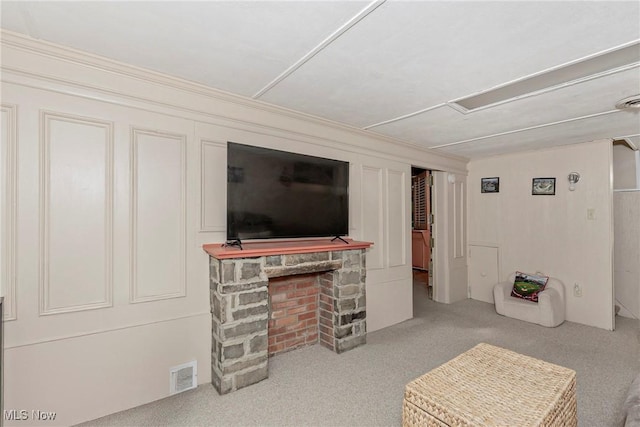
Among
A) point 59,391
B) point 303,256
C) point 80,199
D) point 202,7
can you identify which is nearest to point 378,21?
point 202,7

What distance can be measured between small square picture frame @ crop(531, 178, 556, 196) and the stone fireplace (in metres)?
3.01

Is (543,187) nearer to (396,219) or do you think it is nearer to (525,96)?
(396,219)

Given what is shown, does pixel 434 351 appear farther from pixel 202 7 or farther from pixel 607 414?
pixel 202 7

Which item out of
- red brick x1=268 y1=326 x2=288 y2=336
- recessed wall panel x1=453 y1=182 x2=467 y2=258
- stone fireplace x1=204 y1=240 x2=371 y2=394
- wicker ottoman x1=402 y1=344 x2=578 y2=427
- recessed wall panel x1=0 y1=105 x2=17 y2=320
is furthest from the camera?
recessed wall panel x1=453 y1=182 x2=467 y2=258

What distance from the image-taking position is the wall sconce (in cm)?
405

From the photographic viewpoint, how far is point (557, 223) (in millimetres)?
4234

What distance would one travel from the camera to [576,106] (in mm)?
2701

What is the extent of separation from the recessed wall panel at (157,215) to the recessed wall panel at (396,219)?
2439 millimetres

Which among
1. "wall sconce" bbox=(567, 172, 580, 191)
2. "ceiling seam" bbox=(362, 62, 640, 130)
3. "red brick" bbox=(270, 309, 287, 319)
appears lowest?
"red brick" bbox=(270, 309, 287, 319)

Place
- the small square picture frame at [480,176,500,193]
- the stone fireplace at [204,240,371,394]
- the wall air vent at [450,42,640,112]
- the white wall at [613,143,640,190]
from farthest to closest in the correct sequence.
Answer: the small square picture frame at [480,176,500,193] < the white wall at [613,143,640,190] < the stone fireplace at [204,240,371,394] < the wall air vent at [450,42,640,112]

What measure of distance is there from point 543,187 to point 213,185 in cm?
441

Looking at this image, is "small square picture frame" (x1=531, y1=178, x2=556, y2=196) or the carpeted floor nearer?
the carpeted floor

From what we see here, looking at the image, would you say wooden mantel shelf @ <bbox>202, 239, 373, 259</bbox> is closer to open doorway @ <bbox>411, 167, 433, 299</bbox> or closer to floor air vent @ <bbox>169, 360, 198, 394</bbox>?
floor air vent @ <bbox>169, 360, 198, 394</bbox>

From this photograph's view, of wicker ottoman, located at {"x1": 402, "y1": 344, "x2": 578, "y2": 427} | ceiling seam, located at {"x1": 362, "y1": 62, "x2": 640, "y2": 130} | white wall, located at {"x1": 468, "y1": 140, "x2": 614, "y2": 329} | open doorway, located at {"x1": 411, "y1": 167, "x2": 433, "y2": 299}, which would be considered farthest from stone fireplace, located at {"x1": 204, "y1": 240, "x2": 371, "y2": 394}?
open doorway, located at {"x1": 411, "y1": 167, "x2": 433, "y2": 299}
